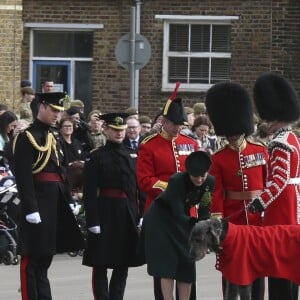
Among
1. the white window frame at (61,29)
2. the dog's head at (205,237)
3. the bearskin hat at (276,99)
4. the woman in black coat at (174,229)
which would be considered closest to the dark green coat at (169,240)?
the woman in black coat at (174,229)

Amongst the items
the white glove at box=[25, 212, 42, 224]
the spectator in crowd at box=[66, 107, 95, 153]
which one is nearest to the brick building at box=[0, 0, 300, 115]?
the spectator in crowd at box=[66, 107, 95, 153]

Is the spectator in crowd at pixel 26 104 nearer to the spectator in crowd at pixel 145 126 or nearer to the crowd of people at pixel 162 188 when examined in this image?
the spectator in crowd at pixel 145 126

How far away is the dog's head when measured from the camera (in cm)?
856

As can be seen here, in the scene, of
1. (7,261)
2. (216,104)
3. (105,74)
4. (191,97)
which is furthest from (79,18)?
(216,104)

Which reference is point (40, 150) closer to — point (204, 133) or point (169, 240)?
point (169, 240)

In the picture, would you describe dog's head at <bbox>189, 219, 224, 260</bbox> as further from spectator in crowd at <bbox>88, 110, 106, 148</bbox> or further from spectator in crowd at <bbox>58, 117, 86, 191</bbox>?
spectator in crowd at <bbox>88, 110, 106, 148</bbox>

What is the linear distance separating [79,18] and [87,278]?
11642 mm

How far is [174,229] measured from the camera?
9.63 metres

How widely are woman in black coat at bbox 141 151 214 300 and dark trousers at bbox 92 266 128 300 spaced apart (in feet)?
2.73

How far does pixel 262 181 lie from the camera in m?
10.0

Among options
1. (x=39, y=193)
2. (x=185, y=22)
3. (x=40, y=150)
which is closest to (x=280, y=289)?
(x=39, y=193)

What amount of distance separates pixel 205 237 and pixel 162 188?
60.5 inches

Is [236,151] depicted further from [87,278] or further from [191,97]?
[191,97]

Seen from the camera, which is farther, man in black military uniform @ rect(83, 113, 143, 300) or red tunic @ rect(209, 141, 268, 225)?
man in black military uniform @ rect(83, 113, 143, 300)
